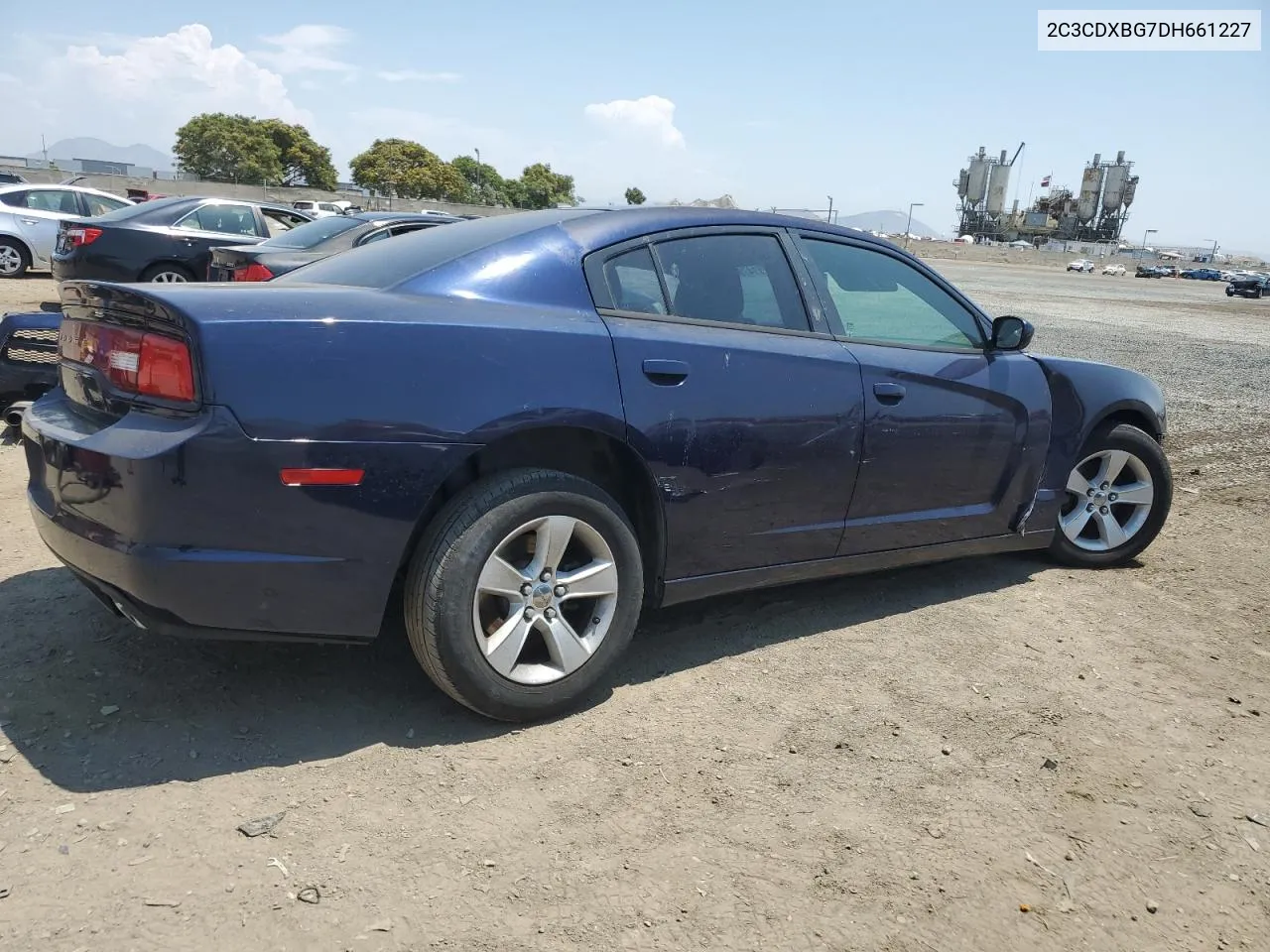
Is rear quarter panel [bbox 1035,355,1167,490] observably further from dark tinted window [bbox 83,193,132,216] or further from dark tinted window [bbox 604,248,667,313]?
dark tinted window [bbox 83,193,132,216]

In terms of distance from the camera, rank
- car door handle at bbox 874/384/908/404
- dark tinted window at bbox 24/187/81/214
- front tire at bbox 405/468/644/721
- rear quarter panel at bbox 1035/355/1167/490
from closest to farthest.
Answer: front tire at bbox 405/468/644/721
car door handle at bbox 874/384/908/404
rear quarter panel at bbox 1035/355/1167/490
dark tinted window at bbox 24/187/81/214

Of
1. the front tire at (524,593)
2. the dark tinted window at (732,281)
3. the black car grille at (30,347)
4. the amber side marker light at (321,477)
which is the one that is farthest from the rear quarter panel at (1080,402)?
the black car grille at (30,347)

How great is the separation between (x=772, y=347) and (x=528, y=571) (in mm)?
1216

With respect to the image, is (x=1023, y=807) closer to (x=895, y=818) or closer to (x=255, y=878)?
(x=895, y=818)

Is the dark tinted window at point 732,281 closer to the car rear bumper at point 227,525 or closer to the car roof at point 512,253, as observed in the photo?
the car roof at point 512,253

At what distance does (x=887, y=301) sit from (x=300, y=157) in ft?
294

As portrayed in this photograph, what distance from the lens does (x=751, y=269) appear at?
11.5ft

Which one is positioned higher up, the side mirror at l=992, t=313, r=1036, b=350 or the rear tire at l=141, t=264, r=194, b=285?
the side mirror at l=992, t=313, r=1036, b=350

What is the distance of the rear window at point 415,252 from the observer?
304cm

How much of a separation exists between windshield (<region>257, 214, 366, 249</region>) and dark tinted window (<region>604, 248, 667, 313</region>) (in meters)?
6.09

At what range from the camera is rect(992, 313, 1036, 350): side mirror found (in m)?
4.11

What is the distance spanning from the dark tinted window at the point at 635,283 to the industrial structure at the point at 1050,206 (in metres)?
145

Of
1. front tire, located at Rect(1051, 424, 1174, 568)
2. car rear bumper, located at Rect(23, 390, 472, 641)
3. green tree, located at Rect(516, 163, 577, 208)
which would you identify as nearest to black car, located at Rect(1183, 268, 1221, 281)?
green tree, located at Rect(516, 163, 577, 208)

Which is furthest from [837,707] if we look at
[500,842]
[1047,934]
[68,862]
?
[68,862]
